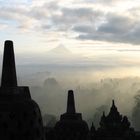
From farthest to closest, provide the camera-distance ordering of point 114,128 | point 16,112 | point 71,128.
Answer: point 114,128, point 71,128, point 16,112

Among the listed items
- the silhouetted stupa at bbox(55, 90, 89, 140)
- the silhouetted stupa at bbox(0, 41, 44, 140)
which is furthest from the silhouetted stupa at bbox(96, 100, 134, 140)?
the silhouetted stupa at bbox(0, 41, 44, 140)

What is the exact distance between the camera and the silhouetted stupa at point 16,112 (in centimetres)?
2773

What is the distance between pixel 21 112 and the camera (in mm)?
27984

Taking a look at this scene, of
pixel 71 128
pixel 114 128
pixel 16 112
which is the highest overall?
pixel 16 112

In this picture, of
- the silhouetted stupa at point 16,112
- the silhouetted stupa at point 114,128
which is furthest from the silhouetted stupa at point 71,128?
the silhouetted stupa at point 114,128

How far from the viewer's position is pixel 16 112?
2798cm

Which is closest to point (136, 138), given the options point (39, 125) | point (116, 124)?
point (116, 124)

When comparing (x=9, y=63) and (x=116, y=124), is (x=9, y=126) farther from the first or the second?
(x=116, y=124)

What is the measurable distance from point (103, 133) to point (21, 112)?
70356 mm

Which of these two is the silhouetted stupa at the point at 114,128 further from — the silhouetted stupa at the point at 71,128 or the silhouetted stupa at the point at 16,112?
the silhouetted stupa at the point at 16,112

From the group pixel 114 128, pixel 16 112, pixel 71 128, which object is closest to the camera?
pixel 16 112

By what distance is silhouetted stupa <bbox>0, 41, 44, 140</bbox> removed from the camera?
27734mm

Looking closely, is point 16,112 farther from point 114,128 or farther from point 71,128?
point 114,128

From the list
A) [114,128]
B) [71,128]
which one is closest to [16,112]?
[71,128]
